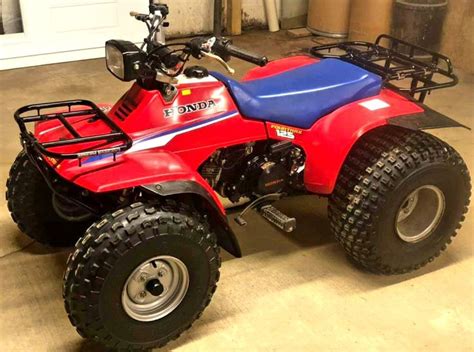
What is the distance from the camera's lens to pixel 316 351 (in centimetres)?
208

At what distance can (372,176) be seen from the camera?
2238 mm

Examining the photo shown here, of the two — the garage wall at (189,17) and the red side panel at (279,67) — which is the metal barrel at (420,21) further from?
the red side panel at (279,67)

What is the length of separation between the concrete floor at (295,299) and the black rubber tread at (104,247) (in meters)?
0.24

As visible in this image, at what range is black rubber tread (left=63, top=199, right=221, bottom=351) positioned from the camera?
1792mm

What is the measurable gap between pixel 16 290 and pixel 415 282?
1.54 metres

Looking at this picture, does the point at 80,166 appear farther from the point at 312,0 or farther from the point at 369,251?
the point at 312,0

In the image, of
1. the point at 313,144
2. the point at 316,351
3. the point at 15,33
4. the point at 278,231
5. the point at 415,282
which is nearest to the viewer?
the point at 316,351

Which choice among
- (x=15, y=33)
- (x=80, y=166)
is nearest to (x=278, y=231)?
(x=80, y=166)

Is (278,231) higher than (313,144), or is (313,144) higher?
(313,144)

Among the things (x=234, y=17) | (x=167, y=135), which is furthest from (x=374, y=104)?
(x=234, y=17)

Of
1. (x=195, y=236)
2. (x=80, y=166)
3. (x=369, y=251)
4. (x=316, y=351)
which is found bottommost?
(x=316, y=351)

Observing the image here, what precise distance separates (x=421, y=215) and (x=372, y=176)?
39 cm

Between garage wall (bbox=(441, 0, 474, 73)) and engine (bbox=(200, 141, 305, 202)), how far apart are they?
10.4ft

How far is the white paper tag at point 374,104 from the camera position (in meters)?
2.32
